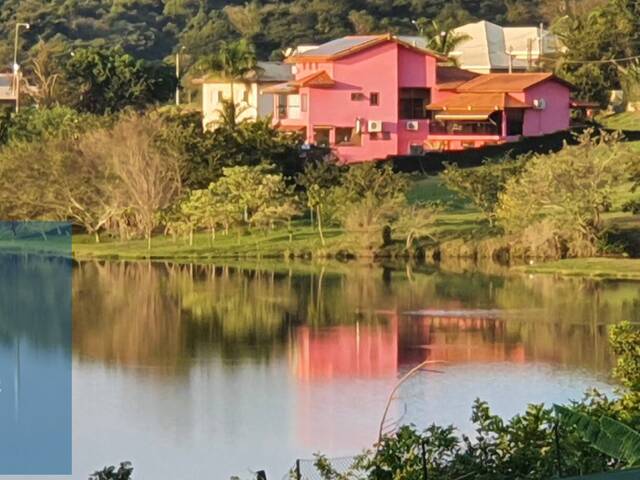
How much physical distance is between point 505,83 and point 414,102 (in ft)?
9.57

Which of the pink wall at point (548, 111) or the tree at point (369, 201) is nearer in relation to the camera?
the tree at point (369, 201)

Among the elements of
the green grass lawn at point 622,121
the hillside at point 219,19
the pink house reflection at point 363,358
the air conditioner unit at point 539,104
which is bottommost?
the pink house reflection at point 363,358

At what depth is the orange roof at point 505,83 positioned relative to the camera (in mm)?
55156

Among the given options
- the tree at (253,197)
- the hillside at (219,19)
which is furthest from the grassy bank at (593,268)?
the hillside at (219,19)

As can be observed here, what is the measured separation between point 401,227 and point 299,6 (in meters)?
52.8

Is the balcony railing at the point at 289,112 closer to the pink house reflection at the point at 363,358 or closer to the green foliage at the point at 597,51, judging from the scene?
the green foliage at the point at 597,51

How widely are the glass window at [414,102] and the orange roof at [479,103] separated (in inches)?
38.1

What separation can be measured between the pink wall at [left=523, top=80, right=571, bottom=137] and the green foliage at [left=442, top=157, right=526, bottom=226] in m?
9.81

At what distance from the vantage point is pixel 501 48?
7588 cm

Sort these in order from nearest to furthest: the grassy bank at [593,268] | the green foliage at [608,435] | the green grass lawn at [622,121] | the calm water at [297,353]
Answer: the green foliage at [608,435], the calm water at [297,353], the grassy bank at [593,268], the green grass lawn at [622,121]

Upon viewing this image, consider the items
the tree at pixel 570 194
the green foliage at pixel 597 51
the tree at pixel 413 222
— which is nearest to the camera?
the tree at pixel 570 194

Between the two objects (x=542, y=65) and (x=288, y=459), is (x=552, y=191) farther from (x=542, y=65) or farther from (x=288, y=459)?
(x=542, y=65)

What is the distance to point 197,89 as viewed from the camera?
78.7 m

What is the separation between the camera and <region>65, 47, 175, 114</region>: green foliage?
6525 cm
